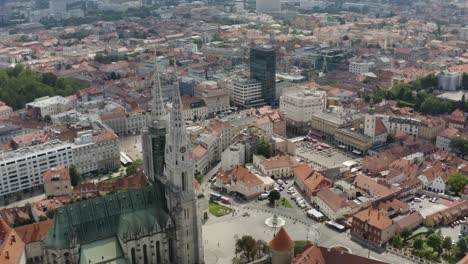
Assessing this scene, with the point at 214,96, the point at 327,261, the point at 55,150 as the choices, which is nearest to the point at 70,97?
the point at 214,96

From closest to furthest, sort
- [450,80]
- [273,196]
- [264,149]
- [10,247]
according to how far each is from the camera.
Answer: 1. [10,247]
2. [273,196]
3. [264,149]
4. [450,80]

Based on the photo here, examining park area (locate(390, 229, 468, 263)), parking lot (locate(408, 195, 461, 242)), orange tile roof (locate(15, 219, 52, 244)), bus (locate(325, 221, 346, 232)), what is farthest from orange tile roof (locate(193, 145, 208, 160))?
park area (locate(390, 229, 468, 263))

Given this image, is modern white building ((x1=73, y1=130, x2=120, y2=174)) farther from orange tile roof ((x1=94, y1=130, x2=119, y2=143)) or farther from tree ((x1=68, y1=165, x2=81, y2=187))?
tree ((x1=68, y1=165, x2=81, y2=187))

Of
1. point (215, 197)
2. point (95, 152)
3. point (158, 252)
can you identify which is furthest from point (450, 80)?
point (158, 252)

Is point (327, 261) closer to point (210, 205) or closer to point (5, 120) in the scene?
point (210, 205)

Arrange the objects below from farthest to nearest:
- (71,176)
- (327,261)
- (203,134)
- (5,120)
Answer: (5,120)
(203,134)
(71,176)
(327,261)

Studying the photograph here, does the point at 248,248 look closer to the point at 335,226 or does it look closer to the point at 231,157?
the point at 335,226

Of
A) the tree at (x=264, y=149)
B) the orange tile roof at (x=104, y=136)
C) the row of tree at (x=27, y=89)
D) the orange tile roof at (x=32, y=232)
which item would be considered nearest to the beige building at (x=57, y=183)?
the orange tile roof at (x=104, y=136)
